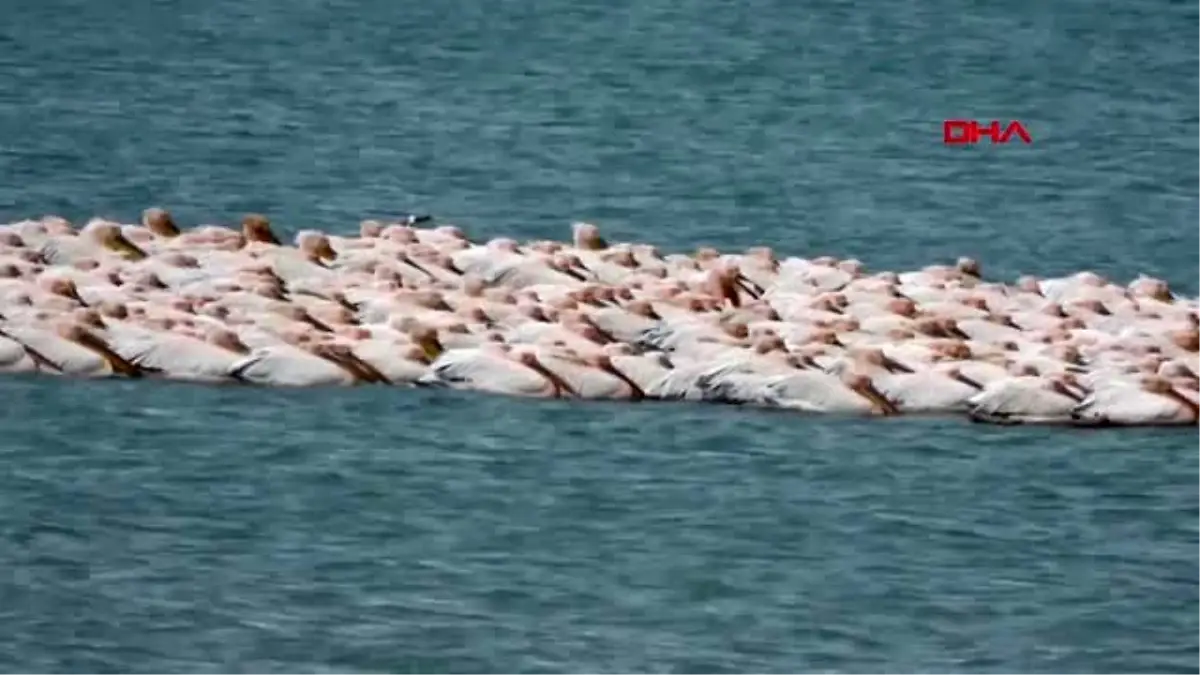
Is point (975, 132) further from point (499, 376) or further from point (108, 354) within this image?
point (108, 354)

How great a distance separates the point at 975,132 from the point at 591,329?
23.5 m

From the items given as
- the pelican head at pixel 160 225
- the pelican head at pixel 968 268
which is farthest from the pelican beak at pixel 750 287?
the pelican head at pixel 160 225

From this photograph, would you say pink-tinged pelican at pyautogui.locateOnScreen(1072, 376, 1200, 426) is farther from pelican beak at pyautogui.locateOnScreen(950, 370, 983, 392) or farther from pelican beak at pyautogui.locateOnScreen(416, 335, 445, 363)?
pelican beak at pyautogui.locateOnScreen(416, 335, 445, 363)

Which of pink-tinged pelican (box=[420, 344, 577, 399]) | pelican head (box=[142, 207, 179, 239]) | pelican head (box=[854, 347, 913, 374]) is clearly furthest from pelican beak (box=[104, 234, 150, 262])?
pelican head (box=[854, 347, 913, 374])

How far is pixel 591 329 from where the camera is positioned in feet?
95.8

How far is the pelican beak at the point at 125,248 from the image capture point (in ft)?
106

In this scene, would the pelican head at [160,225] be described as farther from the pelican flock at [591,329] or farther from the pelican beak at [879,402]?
the pelican beak at [879,402]

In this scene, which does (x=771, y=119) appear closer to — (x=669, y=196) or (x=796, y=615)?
(x=669, y=196)

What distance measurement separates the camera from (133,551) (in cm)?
2448

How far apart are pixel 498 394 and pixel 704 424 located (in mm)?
1598

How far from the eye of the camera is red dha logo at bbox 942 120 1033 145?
5128 centimetres

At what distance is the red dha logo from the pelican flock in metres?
18.7

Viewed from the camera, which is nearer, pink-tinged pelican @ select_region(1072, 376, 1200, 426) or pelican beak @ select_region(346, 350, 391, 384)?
pink-tinged pelican @ select_region(1072, 376, 1200, 426)

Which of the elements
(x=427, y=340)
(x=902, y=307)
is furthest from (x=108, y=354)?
(x=902, y=307)
